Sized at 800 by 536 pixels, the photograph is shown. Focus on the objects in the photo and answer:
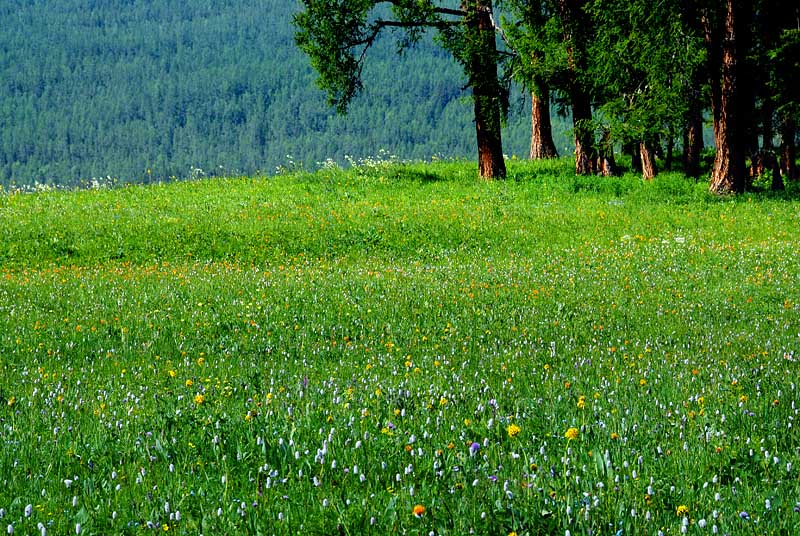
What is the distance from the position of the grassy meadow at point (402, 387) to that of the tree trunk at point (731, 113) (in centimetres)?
684

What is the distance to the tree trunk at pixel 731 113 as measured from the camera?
937 inches

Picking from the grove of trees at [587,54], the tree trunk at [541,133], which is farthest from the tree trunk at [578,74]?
the tree trunk at [541,133]

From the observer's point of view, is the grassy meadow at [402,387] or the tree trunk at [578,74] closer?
the grassy meadow at [402,387]

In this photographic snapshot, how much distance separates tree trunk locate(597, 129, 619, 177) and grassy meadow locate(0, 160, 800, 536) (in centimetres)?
879

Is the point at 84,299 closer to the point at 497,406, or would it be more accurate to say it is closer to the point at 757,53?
the point at 497,406

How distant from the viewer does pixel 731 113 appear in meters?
24.3

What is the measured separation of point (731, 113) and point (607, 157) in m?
5.99

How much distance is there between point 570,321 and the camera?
32.1 feet

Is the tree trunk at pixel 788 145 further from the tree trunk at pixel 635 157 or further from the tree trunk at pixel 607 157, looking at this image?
the tree trunk at pixel 607 157

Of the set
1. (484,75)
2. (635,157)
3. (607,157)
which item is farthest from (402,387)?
(635,157)

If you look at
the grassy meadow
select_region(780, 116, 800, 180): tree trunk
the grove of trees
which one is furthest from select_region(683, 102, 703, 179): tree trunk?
the grassy meadow

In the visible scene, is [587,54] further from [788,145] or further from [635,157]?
[788,145]

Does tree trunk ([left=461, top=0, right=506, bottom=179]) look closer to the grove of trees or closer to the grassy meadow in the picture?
the grove of trees

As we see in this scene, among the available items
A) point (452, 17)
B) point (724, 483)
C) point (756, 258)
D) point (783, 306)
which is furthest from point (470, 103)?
point (724, 483)
